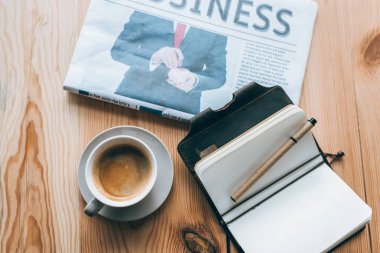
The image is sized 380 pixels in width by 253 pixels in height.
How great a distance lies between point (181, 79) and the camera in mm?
576

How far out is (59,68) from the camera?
1.88ft

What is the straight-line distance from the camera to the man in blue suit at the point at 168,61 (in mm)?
569

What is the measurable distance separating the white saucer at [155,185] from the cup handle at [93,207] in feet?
0.14

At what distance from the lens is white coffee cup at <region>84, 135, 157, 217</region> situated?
480 millimetres

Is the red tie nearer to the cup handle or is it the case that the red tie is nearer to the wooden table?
the wooden table

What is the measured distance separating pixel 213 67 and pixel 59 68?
0.23 meters

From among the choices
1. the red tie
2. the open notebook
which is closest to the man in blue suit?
the red tie

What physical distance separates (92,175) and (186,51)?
0.76ft

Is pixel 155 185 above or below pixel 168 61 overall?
below

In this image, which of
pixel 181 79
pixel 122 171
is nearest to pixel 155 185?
pixel 122 171

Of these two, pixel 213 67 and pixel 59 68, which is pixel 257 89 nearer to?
pixel 213 67

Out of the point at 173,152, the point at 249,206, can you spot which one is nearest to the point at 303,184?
the point at 249,206

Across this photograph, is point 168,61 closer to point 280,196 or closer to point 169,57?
point 169,57

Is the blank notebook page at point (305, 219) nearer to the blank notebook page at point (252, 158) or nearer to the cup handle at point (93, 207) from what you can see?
the blank notebook page at point (252, 158)
